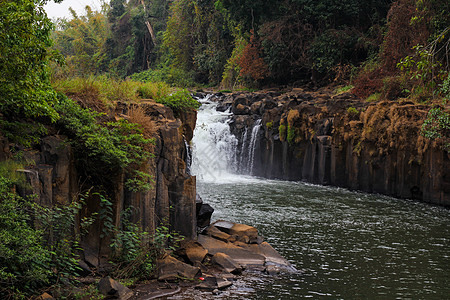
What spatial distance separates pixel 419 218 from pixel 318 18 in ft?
65.4

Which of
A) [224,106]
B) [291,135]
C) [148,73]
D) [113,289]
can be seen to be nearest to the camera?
[113,289]

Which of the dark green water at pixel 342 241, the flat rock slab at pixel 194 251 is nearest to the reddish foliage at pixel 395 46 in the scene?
the dark green water at pixel 342 241

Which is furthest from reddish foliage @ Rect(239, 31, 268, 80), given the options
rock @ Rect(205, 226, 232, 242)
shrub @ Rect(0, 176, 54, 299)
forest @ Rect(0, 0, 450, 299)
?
shrub @ Rect(0, 176, 54, 299)

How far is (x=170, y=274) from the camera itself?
7297 mm

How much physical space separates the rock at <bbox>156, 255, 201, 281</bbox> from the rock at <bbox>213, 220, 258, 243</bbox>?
2.38 m

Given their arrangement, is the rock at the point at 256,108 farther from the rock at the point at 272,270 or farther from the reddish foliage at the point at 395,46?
the rock at the point at 272,270

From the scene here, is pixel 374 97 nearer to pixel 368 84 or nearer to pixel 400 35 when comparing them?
pixel 368 84

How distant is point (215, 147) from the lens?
80.9 ft

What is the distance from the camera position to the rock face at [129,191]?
653 cm

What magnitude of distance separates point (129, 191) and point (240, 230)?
3200mm

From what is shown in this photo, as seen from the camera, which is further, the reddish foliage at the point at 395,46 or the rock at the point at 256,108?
the rock at the point at 256,108

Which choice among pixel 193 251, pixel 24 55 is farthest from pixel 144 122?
pixel 24 55

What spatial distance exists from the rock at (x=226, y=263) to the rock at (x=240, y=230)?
55.9 inches

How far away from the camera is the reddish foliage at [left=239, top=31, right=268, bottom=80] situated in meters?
32.2
